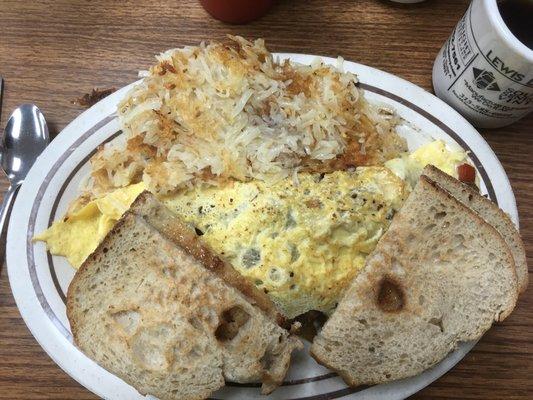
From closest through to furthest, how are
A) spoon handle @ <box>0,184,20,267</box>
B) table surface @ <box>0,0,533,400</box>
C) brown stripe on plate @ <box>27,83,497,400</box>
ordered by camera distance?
brown stripe on plate @ <box>27,83,497,400</box>
spoon handle @ <box>0,184,20,267</box>
table surface @ <box>0,0,533,400</box>

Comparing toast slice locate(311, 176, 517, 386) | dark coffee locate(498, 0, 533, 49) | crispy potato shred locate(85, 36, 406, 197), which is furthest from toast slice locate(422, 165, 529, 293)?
dark coffee locate(498, 0, 533, 49)

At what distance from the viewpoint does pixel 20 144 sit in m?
2.19

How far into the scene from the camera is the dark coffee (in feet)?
5.96

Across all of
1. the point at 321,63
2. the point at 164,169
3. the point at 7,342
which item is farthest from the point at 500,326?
the point at 7,342

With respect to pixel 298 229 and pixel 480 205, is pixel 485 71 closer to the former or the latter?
pixel 480 205

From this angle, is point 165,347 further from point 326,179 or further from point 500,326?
point 500,326

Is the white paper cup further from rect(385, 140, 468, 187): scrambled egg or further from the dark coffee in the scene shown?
rect(385, 140, 468, 187): scrambled egg

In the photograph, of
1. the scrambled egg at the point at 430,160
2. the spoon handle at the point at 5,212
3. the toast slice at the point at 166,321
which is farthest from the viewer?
the spoon handle at the point at 5,212

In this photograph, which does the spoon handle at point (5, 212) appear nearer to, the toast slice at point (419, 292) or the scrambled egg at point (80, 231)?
the scrambled egg at point (80, 231)

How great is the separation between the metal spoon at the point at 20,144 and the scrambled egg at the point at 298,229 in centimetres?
78

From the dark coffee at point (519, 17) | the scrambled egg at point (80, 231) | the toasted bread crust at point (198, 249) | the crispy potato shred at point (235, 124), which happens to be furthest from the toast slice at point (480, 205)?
the scrambled egg at point (80, 231)

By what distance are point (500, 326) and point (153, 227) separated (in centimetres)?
137

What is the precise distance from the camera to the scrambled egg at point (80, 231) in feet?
6.29

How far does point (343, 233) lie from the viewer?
5.69ft
